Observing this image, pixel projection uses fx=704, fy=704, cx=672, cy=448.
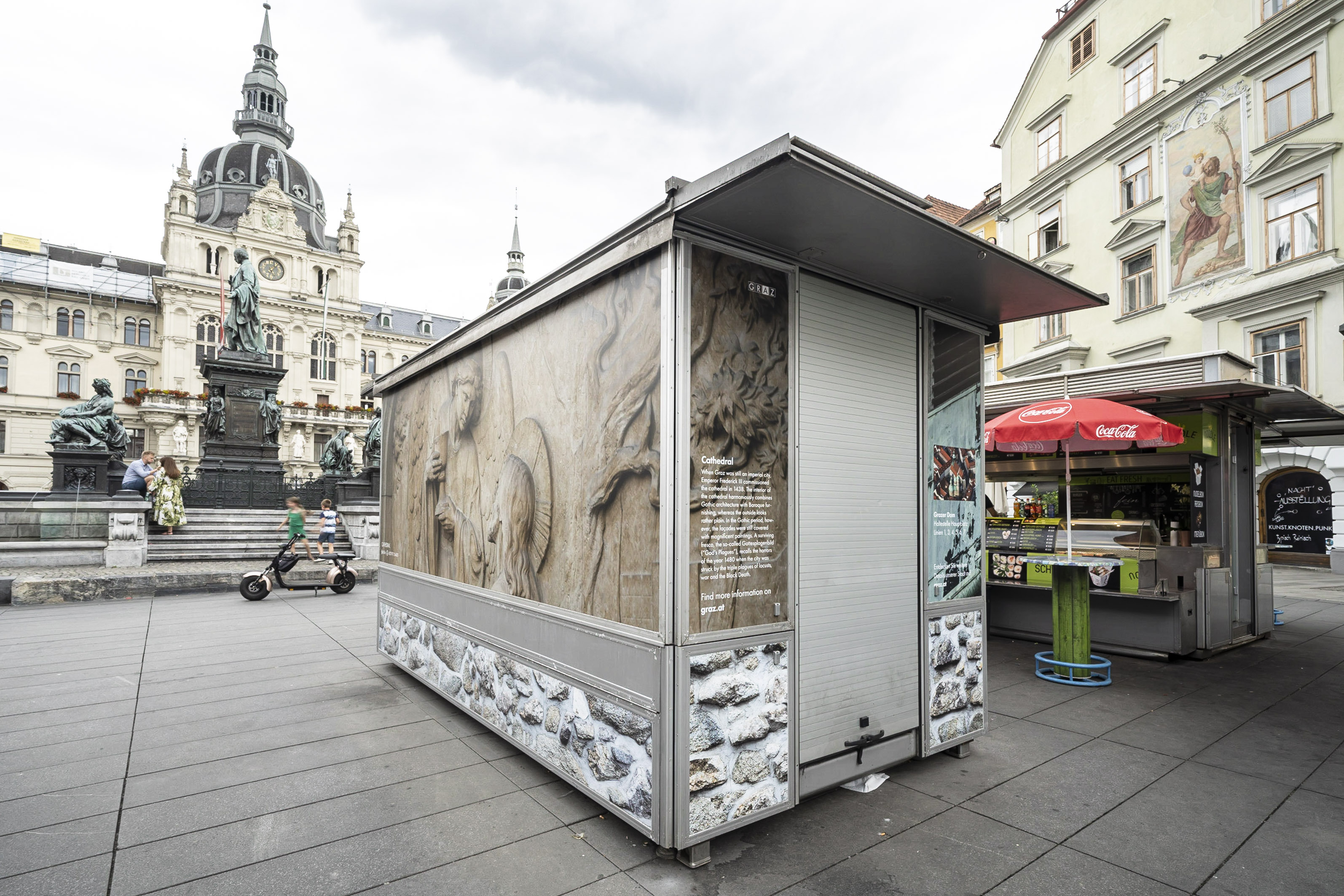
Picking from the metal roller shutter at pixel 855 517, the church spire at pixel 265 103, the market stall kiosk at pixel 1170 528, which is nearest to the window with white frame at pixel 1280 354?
the market stall kiosk at pixel 1170 528

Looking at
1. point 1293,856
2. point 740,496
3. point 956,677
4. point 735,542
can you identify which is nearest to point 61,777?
point 735,542

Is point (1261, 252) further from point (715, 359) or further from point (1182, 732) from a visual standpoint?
point (715, 359)

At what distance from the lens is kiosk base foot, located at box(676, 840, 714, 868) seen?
10.5 ft

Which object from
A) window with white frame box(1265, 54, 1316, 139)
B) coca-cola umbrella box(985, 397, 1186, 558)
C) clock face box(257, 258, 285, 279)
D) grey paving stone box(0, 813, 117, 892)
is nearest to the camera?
grey paving stone box(0, 813, 117, 892)

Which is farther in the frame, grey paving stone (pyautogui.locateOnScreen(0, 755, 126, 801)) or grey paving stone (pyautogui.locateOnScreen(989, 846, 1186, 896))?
grey paving stone (pyautogui.locateOnScreen(0, 755, 126, 801))

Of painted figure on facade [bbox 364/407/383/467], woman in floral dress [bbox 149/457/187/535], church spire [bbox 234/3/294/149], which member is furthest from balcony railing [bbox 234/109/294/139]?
woman in floral dress [bbox 149/457/187/535]

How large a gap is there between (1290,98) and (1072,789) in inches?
821

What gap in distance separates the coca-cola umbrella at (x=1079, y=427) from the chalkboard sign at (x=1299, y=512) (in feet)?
52.0

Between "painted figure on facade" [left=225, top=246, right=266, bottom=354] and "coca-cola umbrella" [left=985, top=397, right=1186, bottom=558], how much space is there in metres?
22.2

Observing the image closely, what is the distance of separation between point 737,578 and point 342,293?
2466 inches

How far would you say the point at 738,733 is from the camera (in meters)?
3.41

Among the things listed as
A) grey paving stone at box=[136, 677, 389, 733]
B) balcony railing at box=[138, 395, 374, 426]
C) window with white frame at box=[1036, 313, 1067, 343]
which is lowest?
grey paving stone at box=[136, 677, 389, 733]

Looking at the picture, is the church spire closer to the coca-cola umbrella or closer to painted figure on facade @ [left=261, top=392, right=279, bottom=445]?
painted figure on facade @ [left=261, top=392, right=279, bottom=445]

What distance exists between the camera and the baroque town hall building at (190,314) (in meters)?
48.6
